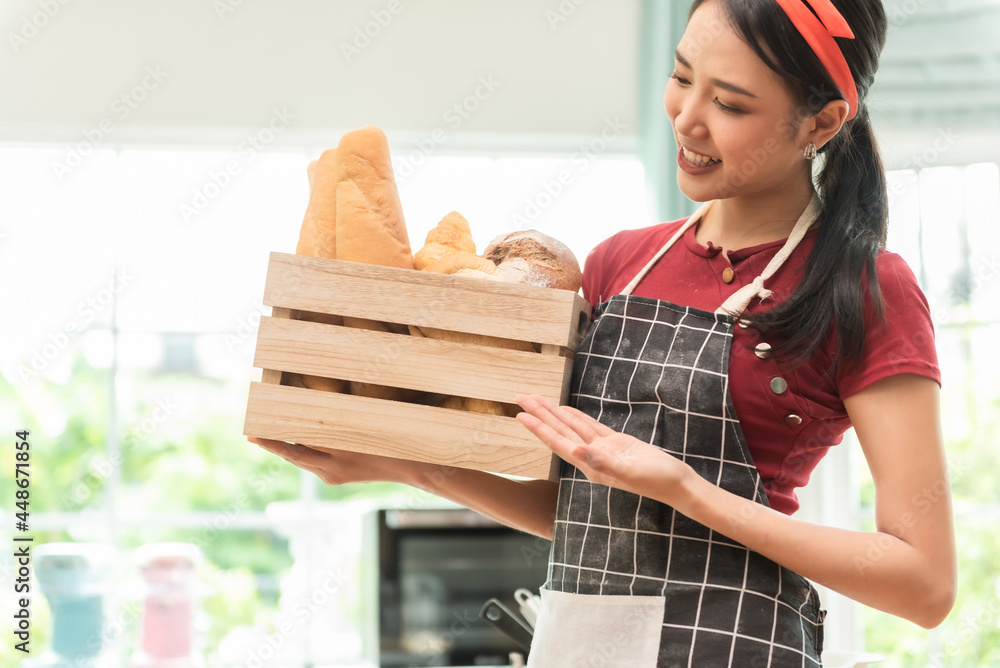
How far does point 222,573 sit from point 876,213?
274 cm

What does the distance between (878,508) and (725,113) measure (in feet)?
1.39

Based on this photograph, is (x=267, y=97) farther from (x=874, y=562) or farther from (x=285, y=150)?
(x=874, y=562)

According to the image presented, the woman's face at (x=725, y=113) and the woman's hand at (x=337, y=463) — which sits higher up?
the woman's face at (x=725, y=113)

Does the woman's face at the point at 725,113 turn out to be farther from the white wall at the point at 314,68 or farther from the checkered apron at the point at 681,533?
the white wall at the point at 314,68

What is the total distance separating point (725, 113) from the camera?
2.86 ft

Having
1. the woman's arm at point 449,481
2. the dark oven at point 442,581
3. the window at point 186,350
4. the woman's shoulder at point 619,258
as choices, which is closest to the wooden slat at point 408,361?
the woman's arm at point 449,481

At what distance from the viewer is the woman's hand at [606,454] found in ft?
2.56

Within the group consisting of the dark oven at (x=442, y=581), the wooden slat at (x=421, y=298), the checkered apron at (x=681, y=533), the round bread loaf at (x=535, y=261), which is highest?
the round bread loaf at (x=535, y=261)

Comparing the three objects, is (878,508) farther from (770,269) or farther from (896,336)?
(770,269)

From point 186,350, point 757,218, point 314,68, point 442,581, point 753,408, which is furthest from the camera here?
point 186,350

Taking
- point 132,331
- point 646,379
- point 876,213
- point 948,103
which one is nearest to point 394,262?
point 646,379

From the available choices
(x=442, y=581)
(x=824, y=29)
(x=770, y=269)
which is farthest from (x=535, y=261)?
(x=442, y=581)

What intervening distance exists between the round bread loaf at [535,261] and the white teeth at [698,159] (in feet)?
0.56

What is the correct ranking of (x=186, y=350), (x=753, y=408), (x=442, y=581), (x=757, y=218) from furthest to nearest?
(x=186, y=350), (x=442, y=581), (x=757, y=218), (x=753, y=408)
